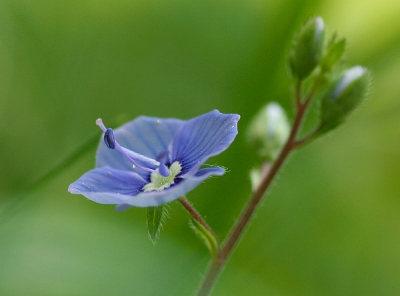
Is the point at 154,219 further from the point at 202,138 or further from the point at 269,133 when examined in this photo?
the point at 269,133

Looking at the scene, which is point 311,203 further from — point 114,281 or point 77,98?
point 77,98

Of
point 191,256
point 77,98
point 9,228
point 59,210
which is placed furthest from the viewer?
point 77,98

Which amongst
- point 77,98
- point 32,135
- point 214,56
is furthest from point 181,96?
point 32,135

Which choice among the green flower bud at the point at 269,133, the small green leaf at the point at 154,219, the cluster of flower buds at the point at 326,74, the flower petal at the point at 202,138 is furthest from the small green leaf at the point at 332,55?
the small green leaf at the point at 154,219

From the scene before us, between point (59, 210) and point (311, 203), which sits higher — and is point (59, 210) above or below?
above

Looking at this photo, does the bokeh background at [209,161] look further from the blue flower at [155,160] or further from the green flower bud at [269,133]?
the green flower bud at [269,133]

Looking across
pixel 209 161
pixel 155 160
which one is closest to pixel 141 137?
pixel 155 160
